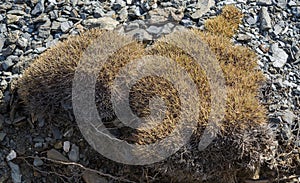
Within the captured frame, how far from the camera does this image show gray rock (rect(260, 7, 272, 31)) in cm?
457

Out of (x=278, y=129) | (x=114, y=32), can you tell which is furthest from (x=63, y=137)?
(x=278, y=129)

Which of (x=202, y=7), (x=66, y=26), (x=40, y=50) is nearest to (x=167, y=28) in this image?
(x=202, y=7)

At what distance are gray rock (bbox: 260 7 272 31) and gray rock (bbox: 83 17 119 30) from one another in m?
1.32

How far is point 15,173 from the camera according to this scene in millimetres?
4105

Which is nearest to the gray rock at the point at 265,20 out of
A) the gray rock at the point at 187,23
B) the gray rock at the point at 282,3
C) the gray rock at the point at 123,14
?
the gray rock at the point at 282,3

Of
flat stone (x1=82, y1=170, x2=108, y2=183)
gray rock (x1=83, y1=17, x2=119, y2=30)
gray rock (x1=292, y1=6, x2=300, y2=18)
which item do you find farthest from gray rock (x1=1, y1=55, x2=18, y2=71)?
gray rock (x1=292, y1=6, x2=300, y2=18)

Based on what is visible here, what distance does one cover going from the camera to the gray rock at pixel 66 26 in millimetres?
4637

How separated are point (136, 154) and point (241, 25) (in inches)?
63.6

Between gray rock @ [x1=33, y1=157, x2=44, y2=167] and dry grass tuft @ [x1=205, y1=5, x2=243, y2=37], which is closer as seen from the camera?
gray rock @ [x1=33, y1=157, x2=44, y2=167]

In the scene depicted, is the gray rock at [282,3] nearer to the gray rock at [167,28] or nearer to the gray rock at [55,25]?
the gray rock at [167,28]

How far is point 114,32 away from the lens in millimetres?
4309

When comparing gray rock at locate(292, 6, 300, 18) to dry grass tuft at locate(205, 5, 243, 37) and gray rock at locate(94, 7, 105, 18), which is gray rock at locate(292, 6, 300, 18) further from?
gray rock at locate(94, 7, 105, 18)

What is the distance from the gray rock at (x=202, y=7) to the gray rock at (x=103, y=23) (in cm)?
74

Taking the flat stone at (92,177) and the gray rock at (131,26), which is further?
the gray rock at (131,26)
